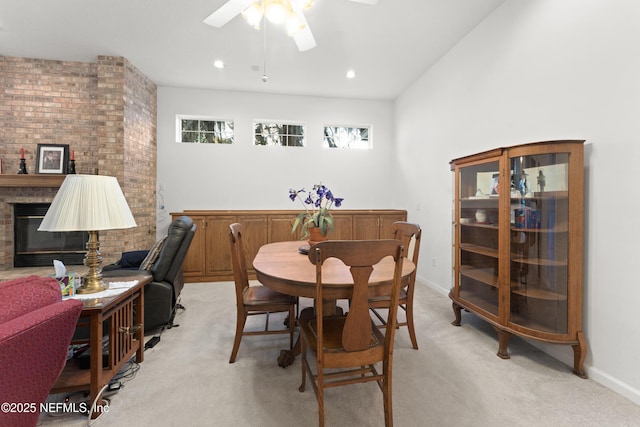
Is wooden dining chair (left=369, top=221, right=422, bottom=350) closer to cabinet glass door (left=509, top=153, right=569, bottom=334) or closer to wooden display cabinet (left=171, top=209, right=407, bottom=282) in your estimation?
cabinet glass door (left=509, top=153, right=569, bottom=334)

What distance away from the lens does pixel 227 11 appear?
6.21 feet

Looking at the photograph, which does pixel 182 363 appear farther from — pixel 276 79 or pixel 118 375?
pixel 276 79

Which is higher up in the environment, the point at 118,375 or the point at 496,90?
the point at 496,90

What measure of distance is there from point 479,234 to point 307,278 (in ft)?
5.91

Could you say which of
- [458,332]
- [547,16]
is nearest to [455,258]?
[458,332]

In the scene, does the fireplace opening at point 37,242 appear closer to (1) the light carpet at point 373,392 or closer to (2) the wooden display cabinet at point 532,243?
(1) the light carpet at point 373,392

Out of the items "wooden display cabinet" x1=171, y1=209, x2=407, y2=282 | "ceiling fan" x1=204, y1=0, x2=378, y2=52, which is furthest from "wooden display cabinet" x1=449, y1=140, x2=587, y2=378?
"wooden display cabinet" x1=171, y1=209, x2=407, y2=282

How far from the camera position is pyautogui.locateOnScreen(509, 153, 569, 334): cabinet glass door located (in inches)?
72.8

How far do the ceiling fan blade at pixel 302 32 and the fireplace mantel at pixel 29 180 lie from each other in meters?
3.61

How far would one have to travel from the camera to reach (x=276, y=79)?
13.1 feet

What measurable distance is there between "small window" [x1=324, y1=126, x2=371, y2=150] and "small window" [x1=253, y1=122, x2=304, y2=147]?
49 cm

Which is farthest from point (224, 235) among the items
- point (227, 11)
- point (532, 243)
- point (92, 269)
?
point (532, 243)

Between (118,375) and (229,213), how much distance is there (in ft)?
7.96

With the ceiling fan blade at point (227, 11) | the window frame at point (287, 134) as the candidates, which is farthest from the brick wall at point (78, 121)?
the ceiling fan blade at point (227, 11)
